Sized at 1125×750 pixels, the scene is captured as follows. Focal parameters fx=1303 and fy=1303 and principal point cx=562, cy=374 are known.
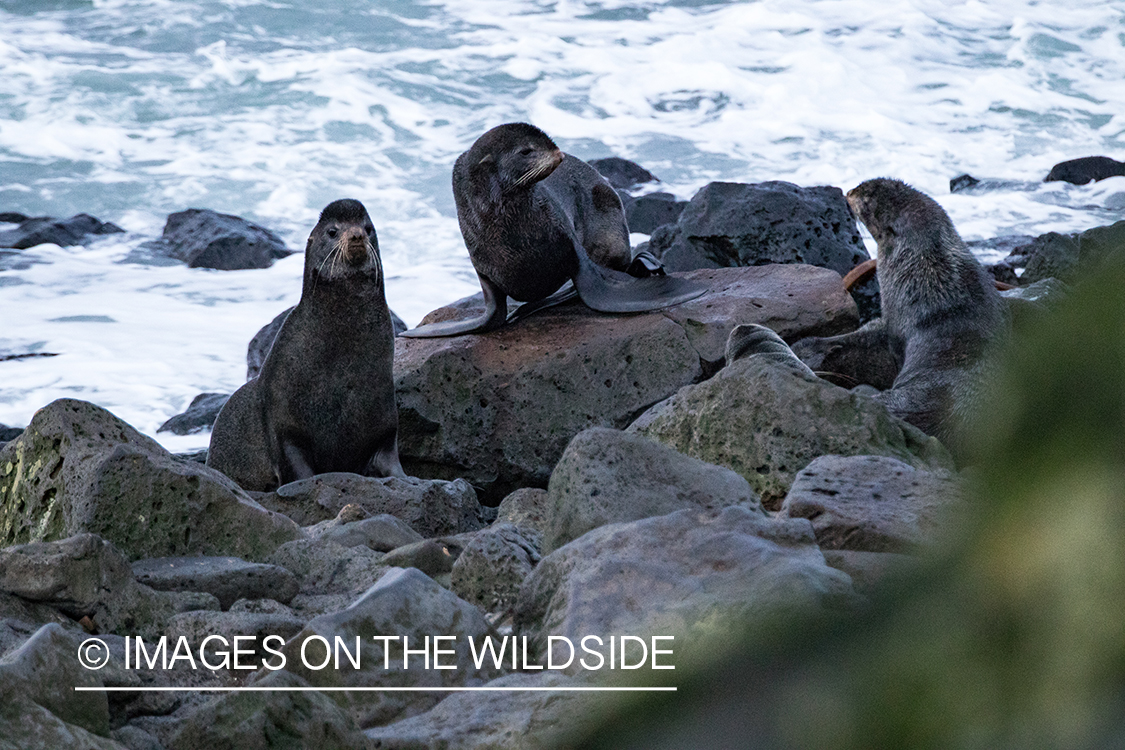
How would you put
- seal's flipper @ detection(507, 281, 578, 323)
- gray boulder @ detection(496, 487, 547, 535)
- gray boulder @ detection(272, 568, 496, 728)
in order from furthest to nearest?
seal's flipper @ detection(507, 281, 578, 323)
gray boulder @ detection(496, 487, 547, 535)
gray boulder @ detection(272, 568, 496, 728)

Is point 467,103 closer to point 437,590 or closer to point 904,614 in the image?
point 437,590

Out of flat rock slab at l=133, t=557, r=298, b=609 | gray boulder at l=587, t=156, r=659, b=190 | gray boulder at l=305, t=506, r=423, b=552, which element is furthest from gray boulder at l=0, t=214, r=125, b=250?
flat rock slab at l=133, t=557, r=298, b=609

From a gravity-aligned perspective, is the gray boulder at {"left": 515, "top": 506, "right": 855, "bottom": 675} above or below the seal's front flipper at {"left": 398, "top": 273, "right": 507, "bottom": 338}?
above

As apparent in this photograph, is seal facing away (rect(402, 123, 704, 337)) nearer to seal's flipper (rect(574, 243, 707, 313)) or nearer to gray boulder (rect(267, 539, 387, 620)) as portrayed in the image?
seal's flipper (rect(574, 243, 707, 313))

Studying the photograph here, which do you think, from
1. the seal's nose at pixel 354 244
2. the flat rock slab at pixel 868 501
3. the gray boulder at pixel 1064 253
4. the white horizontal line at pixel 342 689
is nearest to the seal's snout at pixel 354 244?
the seal's nose at pixel 354 244

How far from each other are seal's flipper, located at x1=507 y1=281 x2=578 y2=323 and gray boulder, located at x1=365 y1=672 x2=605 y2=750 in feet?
20.4

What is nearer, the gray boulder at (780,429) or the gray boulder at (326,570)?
the gray boulder at (326,570)

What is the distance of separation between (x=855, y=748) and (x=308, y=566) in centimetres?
364

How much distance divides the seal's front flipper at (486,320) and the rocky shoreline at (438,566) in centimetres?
233

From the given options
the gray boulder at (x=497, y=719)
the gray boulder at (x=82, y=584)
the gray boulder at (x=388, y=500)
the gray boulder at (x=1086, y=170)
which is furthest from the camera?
the gray boulder at (x=1086, y=170)

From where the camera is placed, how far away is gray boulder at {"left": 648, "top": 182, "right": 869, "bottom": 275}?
1019 centimetres

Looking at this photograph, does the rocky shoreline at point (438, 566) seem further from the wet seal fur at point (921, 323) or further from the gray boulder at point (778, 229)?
the gray boulder at point (778, 229)

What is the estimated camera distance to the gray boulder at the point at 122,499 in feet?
13.6

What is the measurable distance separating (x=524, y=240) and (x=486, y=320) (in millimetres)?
586
